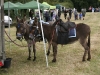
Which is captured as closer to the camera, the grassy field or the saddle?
the grassy field

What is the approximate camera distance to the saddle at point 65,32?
843cm

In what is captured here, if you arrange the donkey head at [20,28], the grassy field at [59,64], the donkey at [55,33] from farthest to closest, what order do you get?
the donkey at [55,33] → the donkey head at [20,28] → the grassy field at [59,64]

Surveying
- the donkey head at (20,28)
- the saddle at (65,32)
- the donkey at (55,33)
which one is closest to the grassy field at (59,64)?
the donkey at (55,33)

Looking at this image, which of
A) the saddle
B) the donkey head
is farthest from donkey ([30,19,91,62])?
the donkey head

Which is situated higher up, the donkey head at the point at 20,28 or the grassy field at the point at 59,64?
the donkey head at the point at 20,28

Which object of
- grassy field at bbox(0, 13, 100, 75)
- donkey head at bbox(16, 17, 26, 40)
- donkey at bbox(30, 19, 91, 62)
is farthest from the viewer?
donkey at bbox(30, 19, 91, 62)

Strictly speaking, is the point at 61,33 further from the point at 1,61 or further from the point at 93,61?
the point at 1,61

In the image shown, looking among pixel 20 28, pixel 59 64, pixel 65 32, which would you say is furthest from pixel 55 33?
pixel 20 28

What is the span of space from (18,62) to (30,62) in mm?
496

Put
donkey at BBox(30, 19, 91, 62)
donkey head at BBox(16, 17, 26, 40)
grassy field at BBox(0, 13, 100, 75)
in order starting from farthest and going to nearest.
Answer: donkey at BBox(30, 19, 91, 62)
donkey head at BBox(16, 17, 26, 40)
grassy field at BBox(0, 13, 100, 75)

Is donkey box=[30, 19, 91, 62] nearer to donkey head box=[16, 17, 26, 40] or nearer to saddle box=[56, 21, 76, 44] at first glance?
saddle box=[56, 21, 76, 44]

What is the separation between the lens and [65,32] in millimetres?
8453

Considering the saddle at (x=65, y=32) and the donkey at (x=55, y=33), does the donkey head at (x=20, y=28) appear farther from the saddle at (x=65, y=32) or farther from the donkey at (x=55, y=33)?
the saddle at (x=65, y=32)

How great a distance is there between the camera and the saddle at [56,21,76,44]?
8.43 metres
